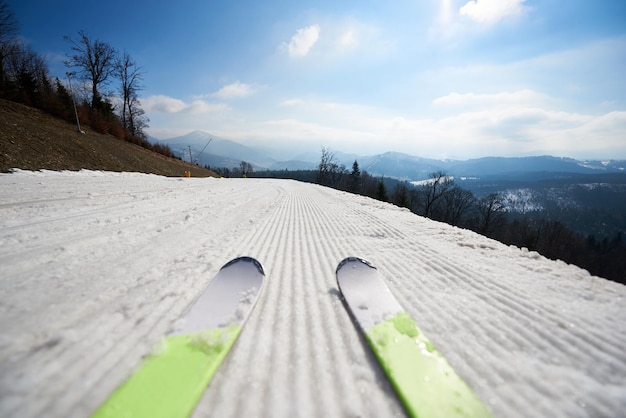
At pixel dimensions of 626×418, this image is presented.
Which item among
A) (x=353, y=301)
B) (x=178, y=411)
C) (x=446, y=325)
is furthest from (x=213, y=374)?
(x=446, y=325)

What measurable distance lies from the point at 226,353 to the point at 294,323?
0.54m

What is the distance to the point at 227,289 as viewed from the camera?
2.13 metres

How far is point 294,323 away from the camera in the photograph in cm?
185

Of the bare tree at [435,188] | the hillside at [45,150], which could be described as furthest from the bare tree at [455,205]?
the hillside at [45,150]

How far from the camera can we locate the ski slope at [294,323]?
1243mm

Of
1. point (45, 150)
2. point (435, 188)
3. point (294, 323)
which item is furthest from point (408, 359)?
point (435, 188)

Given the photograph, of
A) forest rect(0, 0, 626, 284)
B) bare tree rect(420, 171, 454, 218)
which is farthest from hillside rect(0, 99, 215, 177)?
bare tree rect(420, 171, 454, 218)

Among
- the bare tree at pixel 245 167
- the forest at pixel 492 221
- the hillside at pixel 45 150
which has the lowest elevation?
the forest at pixel 492 221

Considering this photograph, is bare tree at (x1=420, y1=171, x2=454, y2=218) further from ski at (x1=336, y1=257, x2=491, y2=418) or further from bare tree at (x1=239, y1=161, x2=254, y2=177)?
ski at (x1=336, y1=257, x2=491, y2=418)

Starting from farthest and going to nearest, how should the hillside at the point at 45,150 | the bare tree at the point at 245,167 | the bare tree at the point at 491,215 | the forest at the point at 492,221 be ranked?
1. the bare tree at the point at 245,167
2. the forest at the point at 492,221
3. the bare tree at the point at 491,215
4. the hillside at the point at 45,150

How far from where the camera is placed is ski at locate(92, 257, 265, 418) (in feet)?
3.67

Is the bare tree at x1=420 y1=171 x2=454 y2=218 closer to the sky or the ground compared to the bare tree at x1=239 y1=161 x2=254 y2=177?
closer to the ground

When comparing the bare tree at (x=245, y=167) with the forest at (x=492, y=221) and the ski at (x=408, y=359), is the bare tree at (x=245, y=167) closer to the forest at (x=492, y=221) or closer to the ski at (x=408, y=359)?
the forest at (x=492, y=221)

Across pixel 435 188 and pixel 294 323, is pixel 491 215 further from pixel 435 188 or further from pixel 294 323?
pixel 294 323
